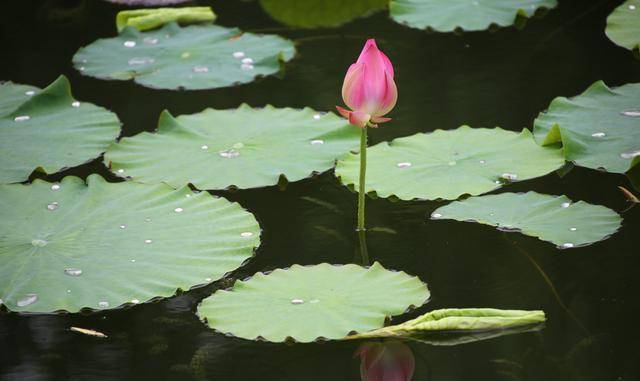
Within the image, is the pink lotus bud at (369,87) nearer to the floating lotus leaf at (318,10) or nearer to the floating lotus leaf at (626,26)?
the floating lotus leaf at (626,26)

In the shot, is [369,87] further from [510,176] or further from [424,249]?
[510,176]

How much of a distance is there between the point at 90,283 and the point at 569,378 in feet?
3.45

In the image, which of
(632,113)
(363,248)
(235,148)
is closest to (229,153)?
(235,148)

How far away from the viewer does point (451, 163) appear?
261 centimetres

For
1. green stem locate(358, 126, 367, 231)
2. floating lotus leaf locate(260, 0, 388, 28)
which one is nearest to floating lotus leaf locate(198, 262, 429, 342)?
green stem locate(358, 126, 367, 231)

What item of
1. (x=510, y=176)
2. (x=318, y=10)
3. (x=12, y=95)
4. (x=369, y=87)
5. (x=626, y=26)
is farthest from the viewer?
(x=318, y=10)

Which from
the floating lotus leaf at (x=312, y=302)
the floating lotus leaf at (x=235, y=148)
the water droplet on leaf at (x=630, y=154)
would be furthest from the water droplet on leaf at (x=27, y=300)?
the water droplet on leaf at (x=630, y=154)

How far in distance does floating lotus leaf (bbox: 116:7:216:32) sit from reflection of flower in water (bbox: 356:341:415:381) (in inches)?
94.5

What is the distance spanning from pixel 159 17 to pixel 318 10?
2.24 ft

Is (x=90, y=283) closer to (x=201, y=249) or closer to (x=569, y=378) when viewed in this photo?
(x=201, y=249)

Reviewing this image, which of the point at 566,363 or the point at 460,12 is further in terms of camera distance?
the point at 460,12

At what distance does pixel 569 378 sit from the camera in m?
1.81

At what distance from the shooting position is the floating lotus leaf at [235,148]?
265 cm

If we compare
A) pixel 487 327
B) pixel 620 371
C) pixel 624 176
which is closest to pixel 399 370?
pixel 487 327
